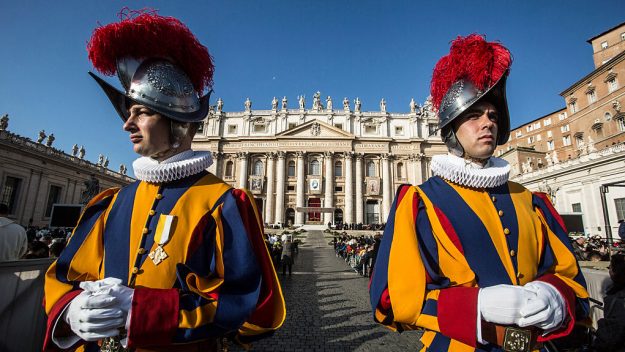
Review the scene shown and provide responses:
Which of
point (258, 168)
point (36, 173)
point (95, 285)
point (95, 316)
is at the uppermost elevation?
point (258, 168)

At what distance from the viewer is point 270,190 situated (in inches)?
1645

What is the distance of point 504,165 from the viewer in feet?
6.22

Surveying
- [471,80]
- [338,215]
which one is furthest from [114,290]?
[338,215]

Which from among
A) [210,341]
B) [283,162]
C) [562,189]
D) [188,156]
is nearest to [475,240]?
[210,341]

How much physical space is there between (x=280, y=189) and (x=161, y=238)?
132 ft

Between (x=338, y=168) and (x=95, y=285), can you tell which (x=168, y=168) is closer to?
(x=95, y=285)

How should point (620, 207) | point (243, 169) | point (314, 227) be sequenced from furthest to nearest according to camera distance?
point (243, 169)
point (314, 227)
point (620, 207)

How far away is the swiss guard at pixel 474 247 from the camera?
1241mm

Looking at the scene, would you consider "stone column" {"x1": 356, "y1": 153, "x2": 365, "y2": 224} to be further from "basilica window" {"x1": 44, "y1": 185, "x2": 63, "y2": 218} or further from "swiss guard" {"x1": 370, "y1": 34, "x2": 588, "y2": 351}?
"swiss guard" {"x1": 370, "y1": 34, "x2": 588, "y2": 351}

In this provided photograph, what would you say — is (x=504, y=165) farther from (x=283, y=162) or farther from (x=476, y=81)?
(x=283, y=162)

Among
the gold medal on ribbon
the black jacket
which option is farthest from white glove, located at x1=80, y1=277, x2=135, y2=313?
the black jacket

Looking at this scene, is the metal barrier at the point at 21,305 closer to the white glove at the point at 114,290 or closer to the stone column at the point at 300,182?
the white glove at the point at 114,290

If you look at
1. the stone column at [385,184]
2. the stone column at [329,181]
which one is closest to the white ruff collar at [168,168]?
the stone column at [329,181]

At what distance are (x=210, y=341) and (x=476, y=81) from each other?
6.93ft
